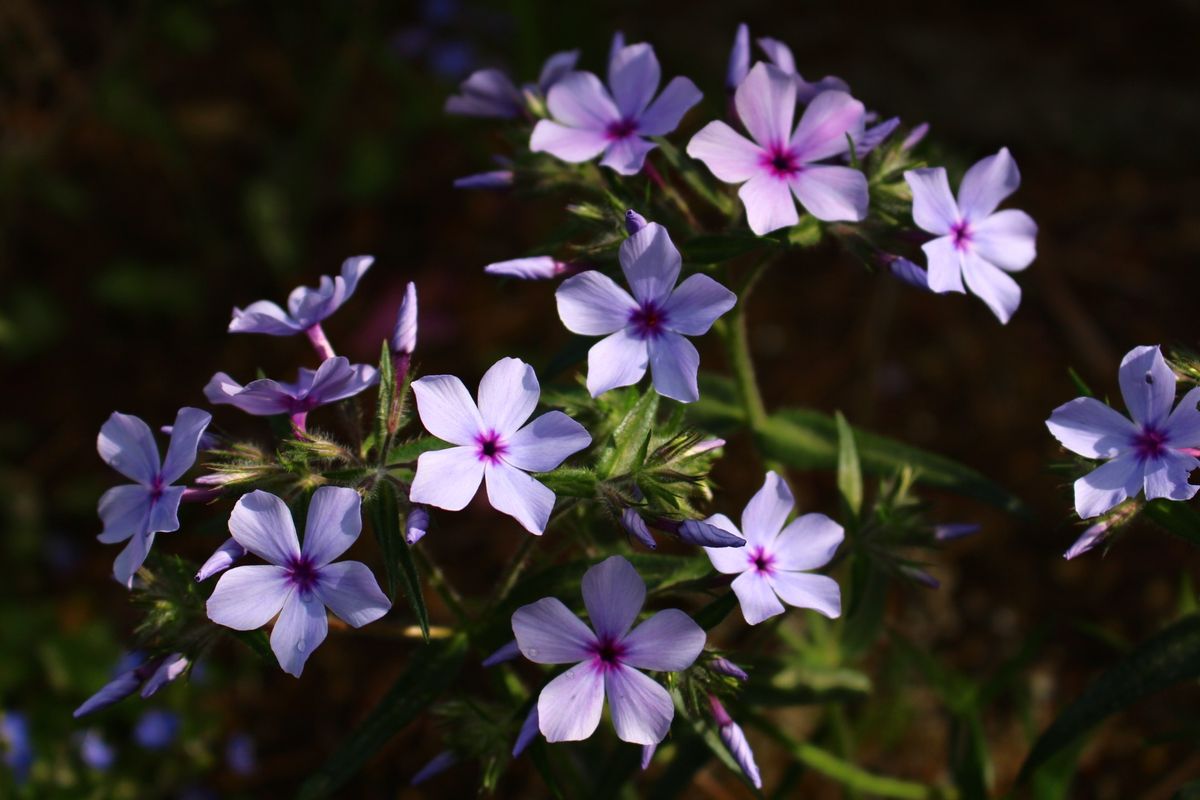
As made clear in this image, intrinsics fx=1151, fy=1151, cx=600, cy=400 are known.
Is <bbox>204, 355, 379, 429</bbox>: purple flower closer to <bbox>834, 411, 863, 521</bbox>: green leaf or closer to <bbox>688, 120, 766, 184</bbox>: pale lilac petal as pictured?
<bbox>688, 120, 766, 184</bbox>: pale lilac petal

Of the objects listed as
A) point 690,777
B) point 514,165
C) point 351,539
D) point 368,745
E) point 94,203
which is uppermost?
point 514,165

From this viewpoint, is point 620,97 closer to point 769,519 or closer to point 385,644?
point 769,519

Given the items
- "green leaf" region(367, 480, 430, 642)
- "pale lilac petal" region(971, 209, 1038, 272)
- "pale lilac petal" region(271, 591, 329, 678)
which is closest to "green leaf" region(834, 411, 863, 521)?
"pale lilac petal" region(971, 209, 1038, 272)

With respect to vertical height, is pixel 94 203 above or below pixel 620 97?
below

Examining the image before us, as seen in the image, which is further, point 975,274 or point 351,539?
point 975,274

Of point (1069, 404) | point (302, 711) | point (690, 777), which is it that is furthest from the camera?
point (302, 711)

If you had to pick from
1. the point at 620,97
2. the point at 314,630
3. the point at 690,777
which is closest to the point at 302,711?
the point at 690,777

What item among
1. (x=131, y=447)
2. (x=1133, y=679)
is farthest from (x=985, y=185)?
(x=131, y=447)

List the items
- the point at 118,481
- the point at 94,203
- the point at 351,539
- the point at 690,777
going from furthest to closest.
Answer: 1. the point at 94,203
2. the point at 118,481
3. the point at 690,777
4. the point at 351,539
